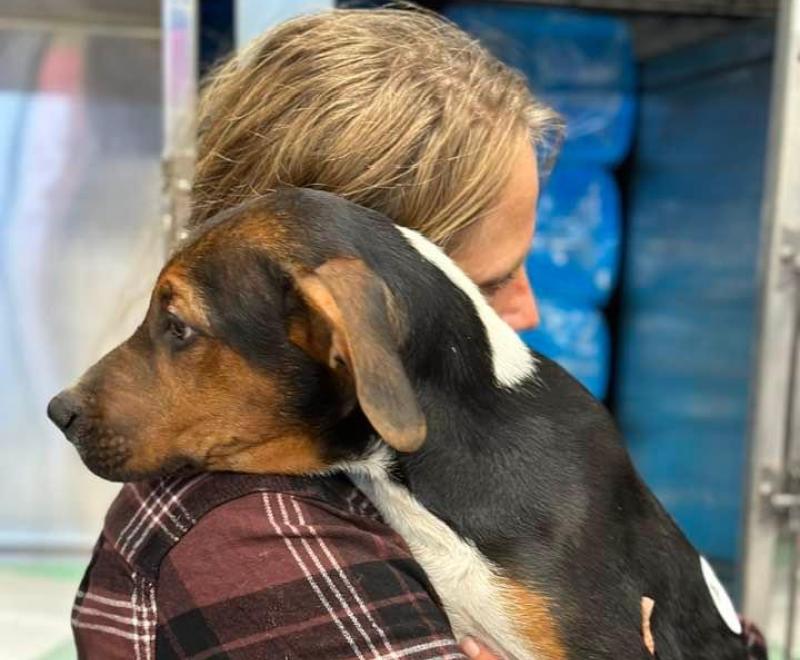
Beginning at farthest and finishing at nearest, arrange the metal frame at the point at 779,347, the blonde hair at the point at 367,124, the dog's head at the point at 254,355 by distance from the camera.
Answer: the metal frame at the point at 779,347
the blonde hair at the point at 367,124
the dog's head at the point at 254,355

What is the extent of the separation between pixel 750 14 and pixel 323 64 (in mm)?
1643

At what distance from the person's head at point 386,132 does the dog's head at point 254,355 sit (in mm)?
91

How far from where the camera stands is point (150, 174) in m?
2.34

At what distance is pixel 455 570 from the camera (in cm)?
100

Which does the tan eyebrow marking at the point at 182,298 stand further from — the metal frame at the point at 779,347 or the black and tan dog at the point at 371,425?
the metal frame at the point at 779,347

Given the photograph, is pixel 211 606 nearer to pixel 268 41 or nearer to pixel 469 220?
pixel 469 220

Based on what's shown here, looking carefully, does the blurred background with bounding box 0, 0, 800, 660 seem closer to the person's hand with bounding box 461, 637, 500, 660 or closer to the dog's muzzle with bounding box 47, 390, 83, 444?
the dog's muzzle with bounding box 47, 390, 83, 444

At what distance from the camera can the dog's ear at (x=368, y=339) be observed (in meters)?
0.86

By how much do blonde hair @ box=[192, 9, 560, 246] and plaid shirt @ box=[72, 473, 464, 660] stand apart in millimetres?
332

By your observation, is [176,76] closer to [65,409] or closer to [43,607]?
[65,409]

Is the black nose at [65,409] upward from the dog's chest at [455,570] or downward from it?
upward

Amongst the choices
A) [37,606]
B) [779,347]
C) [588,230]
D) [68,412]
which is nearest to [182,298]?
[68,412]

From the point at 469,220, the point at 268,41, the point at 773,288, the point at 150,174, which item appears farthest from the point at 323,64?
the point at 150,174

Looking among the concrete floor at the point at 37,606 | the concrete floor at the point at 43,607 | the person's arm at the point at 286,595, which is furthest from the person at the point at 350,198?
the concrete floor at the point at 37,606
